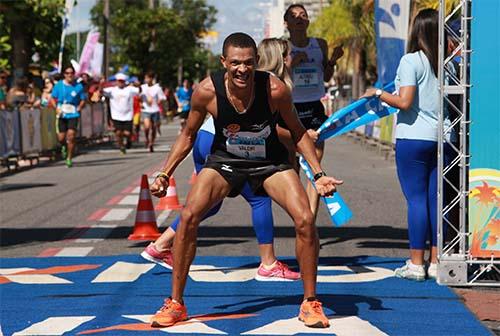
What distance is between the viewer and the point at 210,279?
8781mm

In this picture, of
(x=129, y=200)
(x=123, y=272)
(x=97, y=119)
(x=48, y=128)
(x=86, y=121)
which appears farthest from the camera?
(x=97, y=119)

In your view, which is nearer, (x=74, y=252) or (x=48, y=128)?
(x=74, y=252)

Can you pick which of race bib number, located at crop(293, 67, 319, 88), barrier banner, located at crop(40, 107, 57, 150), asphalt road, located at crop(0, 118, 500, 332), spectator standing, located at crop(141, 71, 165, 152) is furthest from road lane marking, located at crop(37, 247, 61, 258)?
spectator standing, located at crop(141, 71, 165, 152)

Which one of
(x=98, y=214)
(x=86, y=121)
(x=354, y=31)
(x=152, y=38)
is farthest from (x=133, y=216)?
(x=152, y=38)

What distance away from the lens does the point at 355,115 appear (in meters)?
9.51

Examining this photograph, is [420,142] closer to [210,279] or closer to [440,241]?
[440,241]

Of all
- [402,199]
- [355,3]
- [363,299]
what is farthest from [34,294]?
[355,3]

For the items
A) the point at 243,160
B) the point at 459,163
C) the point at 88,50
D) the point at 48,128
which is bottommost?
the point at 48,128

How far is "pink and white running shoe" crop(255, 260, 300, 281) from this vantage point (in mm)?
8734

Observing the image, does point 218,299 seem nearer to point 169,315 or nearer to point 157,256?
point 169,315

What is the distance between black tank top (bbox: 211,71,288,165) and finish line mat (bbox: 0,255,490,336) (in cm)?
97

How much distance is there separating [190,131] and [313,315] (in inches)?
51.7

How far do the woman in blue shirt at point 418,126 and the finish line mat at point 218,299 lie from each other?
16.0 inches

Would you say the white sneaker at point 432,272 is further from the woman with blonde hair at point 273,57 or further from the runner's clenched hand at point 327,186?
the runner's clenched hand at point 327,186
